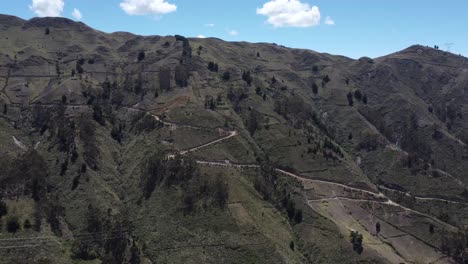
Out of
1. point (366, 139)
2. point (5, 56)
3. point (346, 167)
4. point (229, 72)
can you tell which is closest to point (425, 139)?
point (366, 139)

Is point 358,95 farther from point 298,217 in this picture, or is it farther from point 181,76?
point 298,217

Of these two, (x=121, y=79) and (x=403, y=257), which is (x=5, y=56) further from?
(x=403, y=257)

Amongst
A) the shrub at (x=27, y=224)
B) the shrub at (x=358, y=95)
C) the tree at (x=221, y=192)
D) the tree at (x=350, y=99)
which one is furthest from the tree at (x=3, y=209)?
the shrub at (x=358, y=95)

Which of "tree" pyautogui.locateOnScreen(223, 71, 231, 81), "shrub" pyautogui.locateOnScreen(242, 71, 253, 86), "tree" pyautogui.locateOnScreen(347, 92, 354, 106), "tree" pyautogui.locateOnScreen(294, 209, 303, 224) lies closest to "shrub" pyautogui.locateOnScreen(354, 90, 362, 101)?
"tree" pyautogui.locateOnScreen(347, 92, 354, 106)

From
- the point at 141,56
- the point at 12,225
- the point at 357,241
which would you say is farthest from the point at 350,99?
the point at 12,225

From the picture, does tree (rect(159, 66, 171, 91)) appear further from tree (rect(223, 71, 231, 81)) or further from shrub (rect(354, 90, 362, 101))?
shrub (rect(354, 90, 362, 101))

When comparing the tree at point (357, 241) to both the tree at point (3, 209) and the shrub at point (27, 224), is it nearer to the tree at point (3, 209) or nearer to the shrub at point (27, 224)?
the shrub at point (27, 224)
